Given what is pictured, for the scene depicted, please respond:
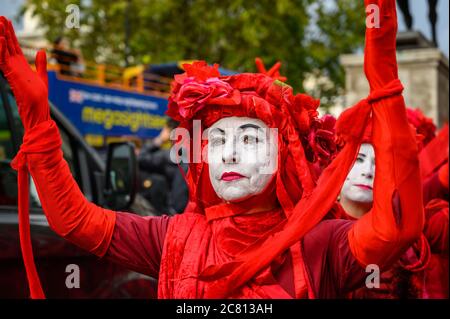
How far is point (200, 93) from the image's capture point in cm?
253

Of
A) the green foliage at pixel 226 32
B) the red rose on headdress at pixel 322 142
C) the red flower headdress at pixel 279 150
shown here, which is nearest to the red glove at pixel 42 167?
the red flower headdress at pixel 279 150

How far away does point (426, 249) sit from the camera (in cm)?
338

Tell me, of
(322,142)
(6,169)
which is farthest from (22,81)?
(6,169)

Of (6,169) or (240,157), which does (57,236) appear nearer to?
(6,169)

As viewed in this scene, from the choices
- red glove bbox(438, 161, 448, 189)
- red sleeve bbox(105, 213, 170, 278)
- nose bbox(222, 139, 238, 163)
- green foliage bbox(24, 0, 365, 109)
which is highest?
green foliage bbox(24, 0, 365, 109)

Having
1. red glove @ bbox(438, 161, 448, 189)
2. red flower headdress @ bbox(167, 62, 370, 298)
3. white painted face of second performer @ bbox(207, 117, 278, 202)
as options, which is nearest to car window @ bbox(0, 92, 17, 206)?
red flower headdress @ bbox(167, 62, 370, 298)

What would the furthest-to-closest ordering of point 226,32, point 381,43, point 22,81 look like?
point 226,32 < point 22,81 < point 381,43

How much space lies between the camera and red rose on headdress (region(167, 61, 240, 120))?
253 cm

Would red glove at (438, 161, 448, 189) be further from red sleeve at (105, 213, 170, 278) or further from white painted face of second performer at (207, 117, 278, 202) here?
red sleeve at (105, 213, 170, 278)

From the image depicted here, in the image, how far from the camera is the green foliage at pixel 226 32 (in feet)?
49.0

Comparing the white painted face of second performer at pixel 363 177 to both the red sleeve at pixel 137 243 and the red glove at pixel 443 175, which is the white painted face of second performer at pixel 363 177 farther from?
the red sleeve at pixel 137 243

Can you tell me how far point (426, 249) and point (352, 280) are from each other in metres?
1.11

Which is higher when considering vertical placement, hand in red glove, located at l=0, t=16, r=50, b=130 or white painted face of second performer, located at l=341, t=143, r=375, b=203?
hand in red glove, located at l=0, t=16, r=50, b=130

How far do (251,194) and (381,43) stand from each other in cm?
71
